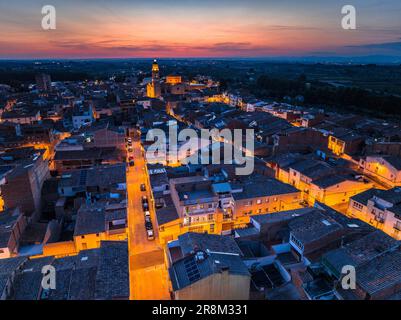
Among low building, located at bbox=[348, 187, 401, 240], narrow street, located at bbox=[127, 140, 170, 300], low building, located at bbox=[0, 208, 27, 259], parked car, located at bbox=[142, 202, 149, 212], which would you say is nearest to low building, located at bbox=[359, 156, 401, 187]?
low building, located at bbox=[348, 187, 401, 240]

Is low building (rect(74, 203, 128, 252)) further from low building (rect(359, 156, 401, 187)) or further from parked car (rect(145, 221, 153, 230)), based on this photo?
low building (rect(359, 156, 401, 187))

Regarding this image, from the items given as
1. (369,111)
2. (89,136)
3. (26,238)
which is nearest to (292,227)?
(26,238)

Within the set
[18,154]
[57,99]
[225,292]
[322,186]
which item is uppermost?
[57,99]

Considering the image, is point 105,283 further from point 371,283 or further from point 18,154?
point 18,154

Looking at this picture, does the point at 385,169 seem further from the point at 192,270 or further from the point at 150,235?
the point at 192,270

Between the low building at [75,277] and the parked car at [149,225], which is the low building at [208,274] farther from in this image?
the parked car at [149,225]

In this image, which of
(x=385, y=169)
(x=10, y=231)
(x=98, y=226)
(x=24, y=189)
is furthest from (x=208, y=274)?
(x=385, y=169)
